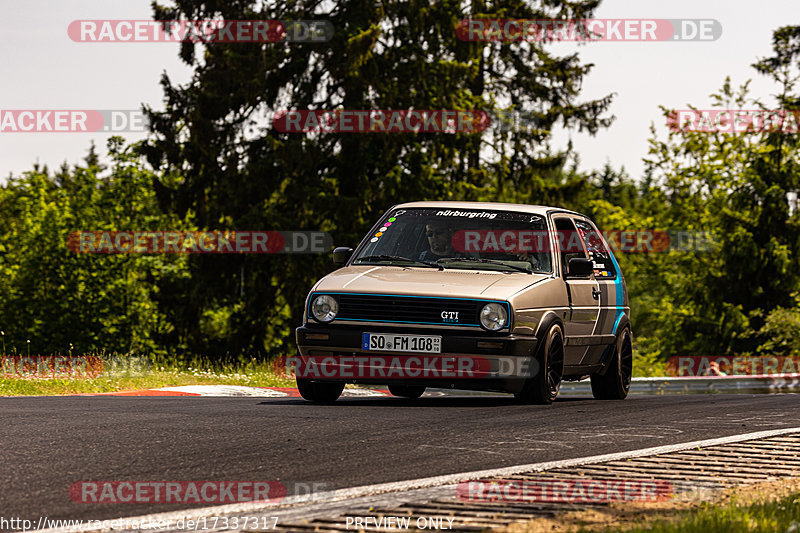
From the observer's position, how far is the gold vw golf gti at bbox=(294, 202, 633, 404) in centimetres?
1016

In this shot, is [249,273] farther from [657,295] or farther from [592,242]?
[657,295]

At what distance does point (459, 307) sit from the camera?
10.2m

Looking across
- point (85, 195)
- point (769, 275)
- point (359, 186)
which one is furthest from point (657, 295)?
point (359, 186)

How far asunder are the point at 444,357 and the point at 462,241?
5.34 ft

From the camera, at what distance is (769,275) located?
39.0 m

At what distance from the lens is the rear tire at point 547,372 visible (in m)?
10.6

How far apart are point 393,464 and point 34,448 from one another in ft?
7.66

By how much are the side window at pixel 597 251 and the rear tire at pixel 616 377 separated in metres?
0.74

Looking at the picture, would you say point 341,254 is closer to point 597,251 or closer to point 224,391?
point 597,251

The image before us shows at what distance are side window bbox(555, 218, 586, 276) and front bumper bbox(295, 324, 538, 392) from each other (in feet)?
Result: 5.37

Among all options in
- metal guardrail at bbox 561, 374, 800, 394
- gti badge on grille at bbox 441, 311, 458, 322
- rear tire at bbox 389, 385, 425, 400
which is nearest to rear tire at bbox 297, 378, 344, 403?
gti badge on grille at bbox 441, 311, 458, 322

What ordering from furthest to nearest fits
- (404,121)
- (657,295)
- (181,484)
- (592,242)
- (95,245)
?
(657,295)
(95,245)
(404,121)
(592,242)
(181,484)

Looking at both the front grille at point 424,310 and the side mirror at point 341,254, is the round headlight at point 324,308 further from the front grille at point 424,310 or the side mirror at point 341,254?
the side mirror at point 341,254

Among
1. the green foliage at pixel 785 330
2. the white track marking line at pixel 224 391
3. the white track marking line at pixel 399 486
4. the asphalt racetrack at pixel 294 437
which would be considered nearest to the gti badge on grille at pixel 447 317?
the asphalt racetrack at pixel 294 437
